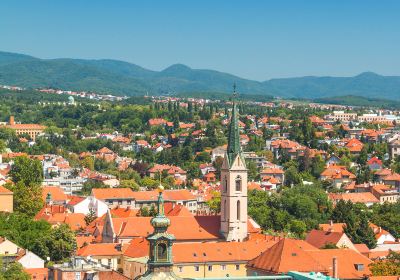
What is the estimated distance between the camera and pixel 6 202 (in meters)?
73.1

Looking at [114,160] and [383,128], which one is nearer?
[114,160]

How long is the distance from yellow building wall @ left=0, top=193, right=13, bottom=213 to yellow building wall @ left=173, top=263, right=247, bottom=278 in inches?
989

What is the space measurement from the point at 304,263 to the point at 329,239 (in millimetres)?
15735

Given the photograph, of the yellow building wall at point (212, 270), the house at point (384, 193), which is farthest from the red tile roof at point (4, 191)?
the house at point (384, 193)

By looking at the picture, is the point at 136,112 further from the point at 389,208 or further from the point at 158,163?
the point at 389,208

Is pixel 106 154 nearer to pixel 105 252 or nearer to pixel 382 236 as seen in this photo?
pixel 382 236

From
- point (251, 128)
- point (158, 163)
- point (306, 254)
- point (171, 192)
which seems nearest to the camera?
point (306, 254)

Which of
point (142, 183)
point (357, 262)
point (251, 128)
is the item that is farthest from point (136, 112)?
point (357, 262)

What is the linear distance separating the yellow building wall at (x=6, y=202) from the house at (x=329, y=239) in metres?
21.6

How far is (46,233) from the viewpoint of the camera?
57875mm

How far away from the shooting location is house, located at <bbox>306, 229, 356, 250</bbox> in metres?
57.5

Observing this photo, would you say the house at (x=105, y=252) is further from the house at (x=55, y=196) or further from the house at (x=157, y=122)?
the house at (x=157, y=122)

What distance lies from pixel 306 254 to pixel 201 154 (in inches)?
3259

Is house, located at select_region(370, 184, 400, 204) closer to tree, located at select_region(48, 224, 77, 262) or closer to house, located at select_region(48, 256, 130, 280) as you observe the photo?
tree, located at select_region(48, 224, 77, 262)
